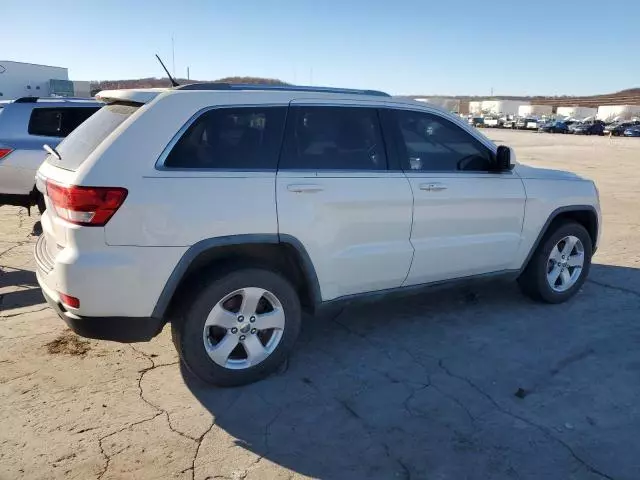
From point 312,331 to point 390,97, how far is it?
1.95 m

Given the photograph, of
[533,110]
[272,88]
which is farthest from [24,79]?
[533,110]

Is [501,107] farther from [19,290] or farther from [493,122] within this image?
[19,290]

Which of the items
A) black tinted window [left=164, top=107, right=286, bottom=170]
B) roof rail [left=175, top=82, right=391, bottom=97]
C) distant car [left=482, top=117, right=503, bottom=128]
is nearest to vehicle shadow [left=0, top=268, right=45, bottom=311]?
black tinted window [left=164, top=107, right=286, bottom=170]

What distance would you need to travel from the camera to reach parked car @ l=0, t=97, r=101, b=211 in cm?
629

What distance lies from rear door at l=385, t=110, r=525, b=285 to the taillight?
6.55ft

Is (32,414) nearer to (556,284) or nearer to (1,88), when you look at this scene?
(556,284)

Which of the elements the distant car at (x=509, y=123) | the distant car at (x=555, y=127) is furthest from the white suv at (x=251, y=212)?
the distant car at (x=509, y=123)

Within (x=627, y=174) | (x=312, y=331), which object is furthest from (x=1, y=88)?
(x=312, y=331)

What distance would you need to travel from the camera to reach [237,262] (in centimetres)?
333

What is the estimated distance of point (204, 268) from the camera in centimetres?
332

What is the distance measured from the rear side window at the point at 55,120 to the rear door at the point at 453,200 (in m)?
4.74

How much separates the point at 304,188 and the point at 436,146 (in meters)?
1.31

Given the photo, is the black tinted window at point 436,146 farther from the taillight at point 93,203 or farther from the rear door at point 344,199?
the taillight at point 93,203

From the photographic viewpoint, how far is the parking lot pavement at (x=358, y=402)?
276 cm
